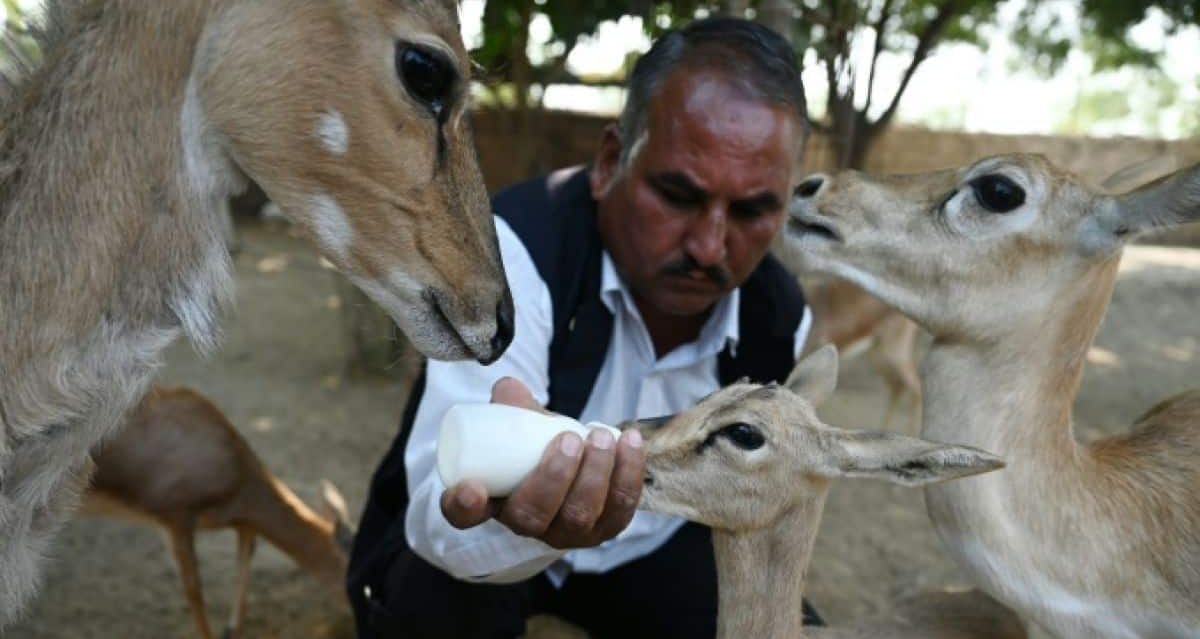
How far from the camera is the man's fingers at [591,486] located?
1910 millimetres

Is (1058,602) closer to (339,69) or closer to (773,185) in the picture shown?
(773,185)

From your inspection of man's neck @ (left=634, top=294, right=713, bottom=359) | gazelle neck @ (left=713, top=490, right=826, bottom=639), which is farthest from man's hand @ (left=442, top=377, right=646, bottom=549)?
man's neck @ (left=634, top=294, right=713, bottom=359)

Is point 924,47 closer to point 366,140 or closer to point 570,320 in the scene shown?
point 570,320

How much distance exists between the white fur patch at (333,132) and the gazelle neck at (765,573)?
112cm

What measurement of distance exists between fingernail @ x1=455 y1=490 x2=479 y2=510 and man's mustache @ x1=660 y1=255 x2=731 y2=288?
0.97m

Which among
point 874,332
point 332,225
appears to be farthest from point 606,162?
point 874,332

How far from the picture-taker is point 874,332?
7.00m

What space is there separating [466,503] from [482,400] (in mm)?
725

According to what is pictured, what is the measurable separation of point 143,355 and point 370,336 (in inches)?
194

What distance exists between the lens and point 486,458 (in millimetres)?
1890

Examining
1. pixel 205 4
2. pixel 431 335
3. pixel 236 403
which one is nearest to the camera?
pixel 205 4

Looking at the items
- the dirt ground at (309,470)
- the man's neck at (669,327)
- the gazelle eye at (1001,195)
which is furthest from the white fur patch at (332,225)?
the gazelle eye at (1001,195)

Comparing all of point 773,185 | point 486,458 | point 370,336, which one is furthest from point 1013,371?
point 370,336

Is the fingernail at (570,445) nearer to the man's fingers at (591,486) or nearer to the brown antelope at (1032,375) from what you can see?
the man's fingers at (591,486)
